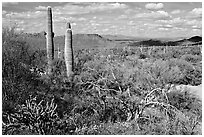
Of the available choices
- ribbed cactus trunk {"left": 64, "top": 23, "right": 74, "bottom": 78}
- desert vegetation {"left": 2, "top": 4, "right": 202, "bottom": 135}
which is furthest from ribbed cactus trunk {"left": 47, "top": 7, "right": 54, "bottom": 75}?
ribbed cactus trunk {"left": 64, "top": 23, "right": 74, "bottom": 78}

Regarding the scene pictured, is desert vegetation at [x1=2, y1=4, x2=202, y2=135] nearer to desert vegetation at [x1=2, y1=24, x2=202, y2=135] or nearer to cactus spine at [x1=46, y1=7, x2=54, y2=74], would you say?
desert vegetation at [x1=2, y1=24, x2=202, y2=135]

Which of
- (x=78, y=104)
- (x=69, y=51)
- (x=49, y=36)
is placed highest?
(x=49, y=36)

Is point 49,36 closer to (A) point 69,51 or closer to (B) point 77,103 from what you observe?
(A) point 69,51

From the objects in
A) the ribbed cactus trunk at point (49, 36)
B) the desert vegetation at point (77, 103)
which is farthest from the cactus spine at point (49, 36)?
the desert vegetation at point (77, 103)

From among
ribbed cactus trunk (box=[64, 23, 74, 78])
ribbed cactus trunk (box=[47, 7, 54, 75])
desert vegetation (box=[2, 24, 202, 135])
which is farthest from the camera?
ribbed cactus trunk (box=[47, 7, 54, 75])

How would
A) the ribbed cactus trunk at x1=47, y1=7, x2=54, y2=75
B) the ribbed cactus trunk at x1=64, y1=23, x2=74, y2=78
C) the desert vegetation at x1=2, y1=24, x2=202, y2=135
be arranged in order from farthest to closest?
the ribbed cactus trunk at x1=47, y1=7, x2=54, y2=75
the ribbed cactus trunk at x1=64, y1=23, x2=74, y2=78
the desert vegetation at x1=2, y1=24, x2=202, y2=135

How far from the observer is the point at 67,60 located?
11273 mm

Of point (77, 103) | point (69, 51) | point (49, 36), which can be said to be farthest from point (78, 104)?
point (49, 36)

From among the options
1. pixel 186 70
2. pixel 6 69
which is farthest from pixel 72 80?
pixel 186 70

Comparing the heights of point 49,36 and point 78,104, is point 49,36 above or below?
above

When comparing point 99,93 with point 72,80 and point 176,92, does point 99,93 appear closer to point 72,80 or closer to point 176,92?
point 72,80

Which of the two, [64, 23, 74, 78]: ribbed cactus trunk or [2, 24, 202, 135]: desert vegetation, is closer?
[2, 24, 202, 135]: desert vegetation

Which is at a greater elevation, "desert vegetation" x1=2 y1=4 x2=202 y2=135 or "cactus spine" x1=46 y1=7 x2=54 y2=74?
"cactus spine" x1=46 y1=7 x2=54 y2=74

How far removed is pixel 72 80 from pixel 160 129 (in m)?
3.49
